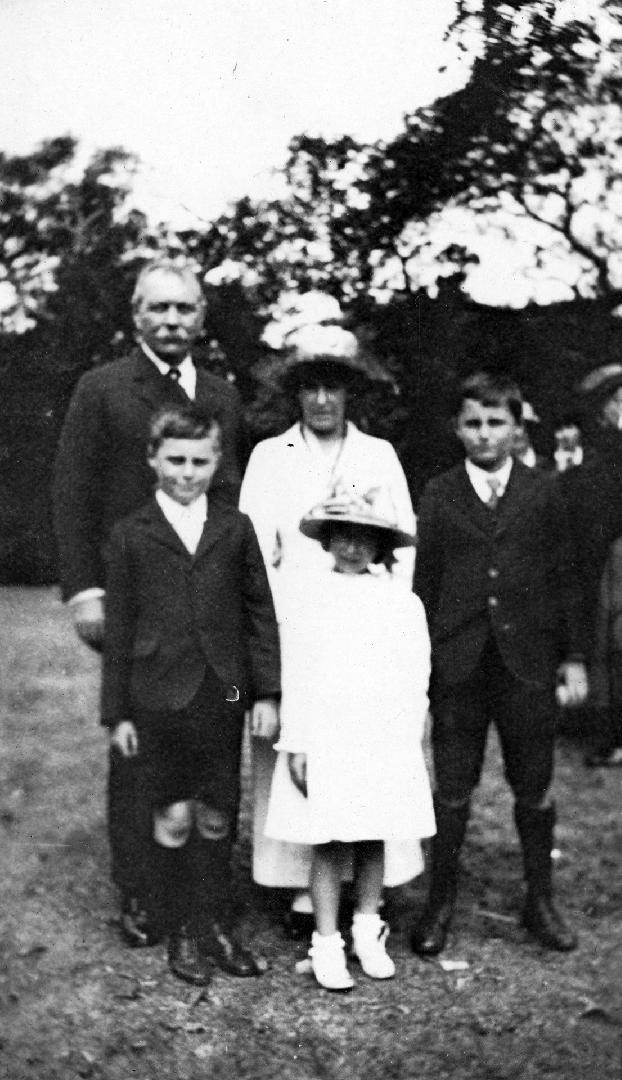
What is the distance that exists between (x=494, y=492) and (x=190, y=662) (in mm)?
1166

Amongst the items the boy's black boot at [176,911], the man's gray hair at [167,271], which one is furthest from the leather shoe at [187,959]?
the man's gray hair at [167,271]

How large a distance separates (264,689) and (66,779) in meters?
2.42

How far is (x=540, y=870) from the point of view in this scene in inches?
146

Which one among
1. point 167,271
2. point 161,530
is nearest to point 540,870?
point 161,530

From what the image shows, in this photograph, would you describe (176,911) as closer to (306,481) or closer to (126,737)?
(126,737)

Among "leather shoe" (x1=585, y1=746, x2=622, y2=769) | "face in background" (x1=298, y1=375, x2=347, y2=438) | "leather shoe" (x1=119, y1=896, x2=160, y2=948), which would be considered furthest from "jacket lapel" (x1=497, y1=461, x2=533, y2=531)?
"leather shoe" (x1=585, y1=746, x2=622, y2=769)

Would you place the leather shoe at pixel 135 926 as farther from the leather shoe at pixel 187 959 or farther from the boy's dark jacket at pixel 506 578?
the boy's dark jacket at pixel 506 578

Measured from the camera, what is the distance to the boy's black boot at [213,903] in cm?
352

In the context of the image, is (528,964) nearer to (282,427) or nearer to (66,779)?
(282,427)

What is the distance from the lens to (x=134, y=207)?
588 cm

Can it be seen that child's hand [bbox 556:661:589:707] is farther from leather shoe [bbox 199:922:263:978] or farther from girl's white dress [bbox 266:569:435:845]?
leather shoe [bbox 199:922:263:978]

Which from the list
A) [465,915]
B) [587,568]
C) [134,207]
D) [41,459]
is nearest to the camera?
[465,915]

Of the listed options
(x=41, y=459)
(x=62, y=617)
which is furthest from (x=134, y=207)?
(x=62, y=617)

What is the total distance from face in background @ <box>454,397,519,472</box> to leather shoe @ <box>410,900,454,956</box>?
4.94 ft
